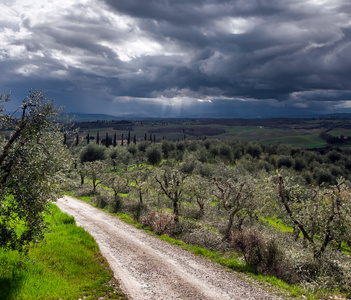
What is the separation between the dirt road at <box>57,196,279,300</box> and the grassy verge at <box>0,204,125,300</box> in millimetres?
1110

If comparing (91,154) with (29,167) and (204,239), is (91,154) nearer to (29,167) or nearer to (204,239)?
(204,239)

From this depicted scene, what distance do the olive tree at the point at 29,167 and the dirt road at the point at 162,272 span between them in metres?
2.39

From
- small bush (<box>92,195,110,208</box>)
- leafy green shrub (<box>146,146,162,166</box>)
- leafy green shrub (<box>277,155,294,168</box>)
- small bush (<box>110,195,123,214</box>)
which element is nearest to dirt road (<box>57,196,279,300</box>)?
small bush (<box>110,195,123,214</box>)

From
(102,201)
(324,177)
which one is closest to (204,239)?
(102,201)

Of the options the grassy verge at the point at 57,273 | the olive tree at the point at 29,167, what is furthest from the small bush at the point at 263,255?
the olive tree at the point at 29,167

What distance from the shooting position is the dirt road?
44.6 feet

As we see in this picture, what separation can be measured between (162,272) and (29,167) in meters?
9.83

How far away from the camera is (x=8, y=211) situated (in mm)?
11109

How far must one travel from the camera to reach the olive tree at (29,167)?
10.9 m

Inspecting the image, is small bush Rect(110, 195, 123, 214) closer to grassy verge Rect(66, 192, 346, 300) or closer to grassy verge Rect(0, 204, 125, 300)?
grassy verge Rect(66, 192, 346, 300)

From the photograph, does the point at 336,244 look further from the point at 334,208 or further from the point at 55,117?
the point at 55,117

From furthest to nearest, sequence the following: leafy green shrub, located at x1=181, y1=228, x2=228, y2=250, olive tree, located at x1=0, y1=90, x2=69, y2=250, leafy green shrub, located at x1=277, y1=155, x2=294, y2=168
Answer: leafy green shrub, located at x1=277, y1=155, x2=294, y2=168
leafy green shrub, located at x1=181, y1=228, x2=228, y2=250
olive tree, located at x1=0, y1=90, x2=69, y2=250

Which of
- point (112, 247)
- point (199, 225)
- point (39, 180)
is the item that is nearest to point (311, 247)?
point (199, 225)

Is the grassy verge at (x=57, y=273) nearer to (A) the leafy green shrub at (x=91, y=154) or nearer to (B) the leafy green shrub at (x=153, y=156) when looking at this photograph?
(B) the leafy green shrub at (x=153, y=156)
